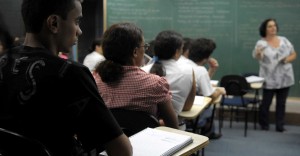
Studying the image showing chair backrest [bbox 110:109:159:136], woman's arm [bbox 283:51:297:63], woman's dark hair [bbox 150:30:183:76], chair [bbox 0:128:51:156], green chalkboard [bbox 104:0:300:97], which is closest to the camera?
chair [bbox 0:128:51:156]

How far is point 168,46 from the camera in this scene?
278 centimetres

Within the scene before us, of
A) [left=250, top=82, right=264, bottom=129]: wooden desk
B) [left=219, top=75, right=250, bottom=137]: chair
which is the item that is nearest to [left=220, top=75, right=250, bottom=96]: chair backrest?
[left=219, top=75, right=250, bottom=137]: chair

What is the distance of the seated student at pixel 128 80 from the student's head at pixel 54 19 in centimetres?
80

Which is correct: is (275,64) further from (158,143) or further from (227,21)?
(158,143)

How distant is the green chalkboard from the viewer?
512cm

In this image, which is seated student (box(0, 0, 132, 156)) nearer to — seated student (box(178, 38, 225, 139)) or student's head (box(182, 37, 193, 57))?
seated student (box(178, 38, 225, 139))

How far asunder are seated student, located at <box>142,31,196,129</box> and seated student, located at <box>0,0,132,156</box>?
1599mm

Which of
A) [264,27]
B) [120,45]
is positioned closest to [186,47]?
[264,27]

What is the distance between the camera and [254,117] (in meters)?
5.11

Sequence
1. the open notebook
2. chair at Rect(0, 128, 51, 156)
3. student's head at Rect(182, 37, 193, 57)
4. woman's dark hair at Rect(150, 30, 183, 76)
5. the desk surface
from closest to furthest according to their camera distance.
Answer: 1. chair at Rect(0, 128, 51, 156)
2. the open notebook
3. the desk surface
4. woman's dark hair at Rect(150, 30, 183, 76)
5. student's head at Rect(182, 37, 193, 57)

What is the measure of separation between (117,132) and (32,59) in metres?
0.32

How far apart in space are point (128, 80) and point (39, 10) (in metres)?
0.92

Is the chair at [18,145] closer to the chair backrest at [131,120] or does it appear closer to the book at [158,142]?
the book at [158,142]

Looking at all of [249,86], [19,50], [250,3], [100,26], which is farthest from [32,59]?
[100,26]
